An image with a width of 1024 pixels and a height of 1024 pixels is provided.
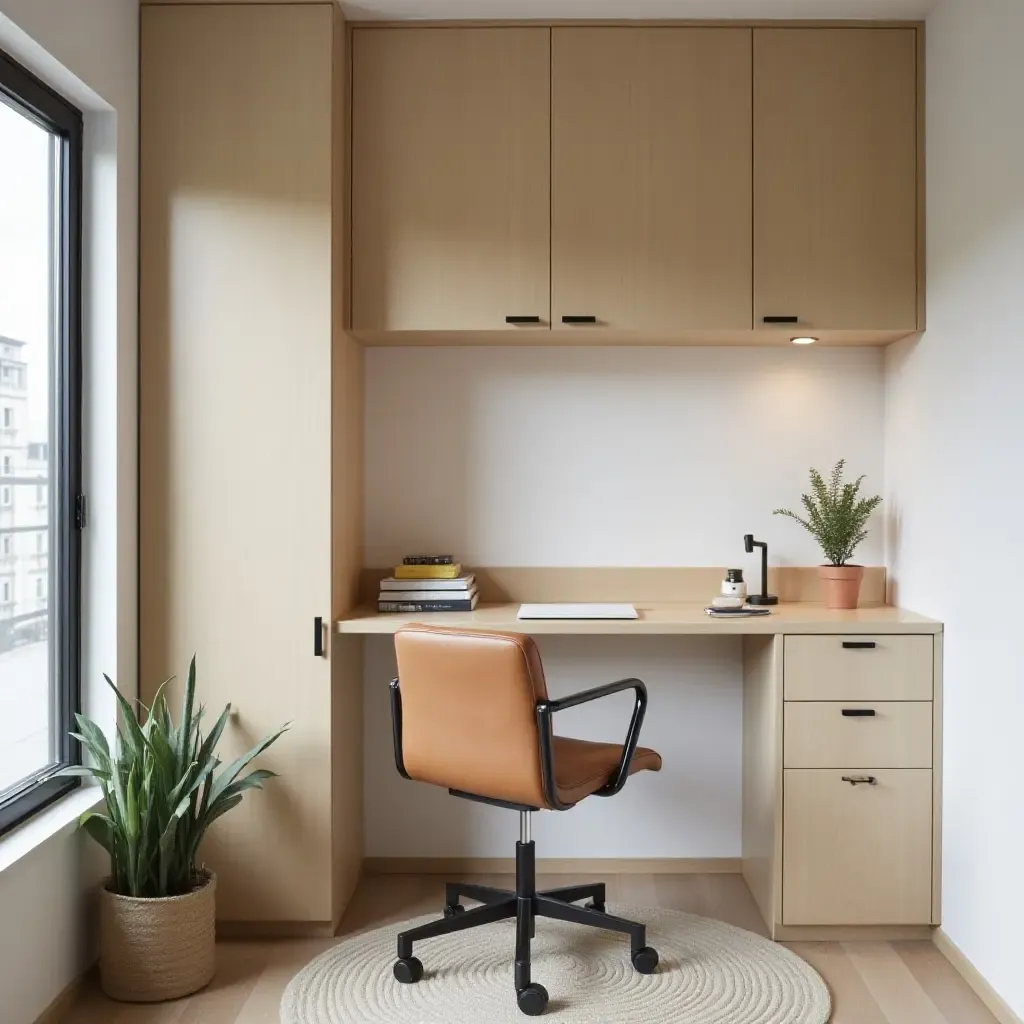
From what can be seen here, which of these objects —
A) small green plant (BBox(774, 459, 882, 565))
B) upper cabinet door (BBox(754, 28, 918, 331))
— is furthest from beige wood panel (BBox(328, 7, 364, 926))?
small green plant (BBox(774, 459, 882, 565))

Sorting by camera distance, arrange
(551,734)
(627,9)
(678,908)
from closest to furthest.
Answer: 1. (551,734)
2. (627,9)
3. (678,908)

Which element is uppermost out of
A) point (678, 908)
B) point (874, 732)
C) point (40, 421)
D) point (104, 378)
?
point (104, 378)

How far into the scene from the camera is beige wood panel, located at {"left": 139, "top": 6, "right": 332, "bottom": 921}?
9.28 feet

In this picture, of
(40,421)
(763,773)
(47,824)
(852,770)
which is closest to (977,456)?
(852,770)

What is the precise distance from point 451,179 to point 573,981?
2.16 m

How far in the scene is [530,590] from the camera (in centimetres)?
338

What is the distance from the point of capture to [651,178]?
302 cm

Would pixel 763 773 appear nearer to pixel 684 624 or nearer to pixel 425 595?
pixel 684 624

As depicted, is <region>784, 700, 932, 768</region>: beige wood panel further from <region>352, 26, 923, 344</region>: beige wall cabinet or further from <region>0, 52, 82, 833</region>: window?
<region>0, 52, 82, 833</region>: window

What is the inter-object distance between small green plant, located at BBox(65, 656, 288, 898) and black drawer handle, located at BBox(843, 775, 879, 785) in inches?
59.7

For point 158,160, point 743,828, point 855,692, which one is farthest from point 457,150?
point 743,828

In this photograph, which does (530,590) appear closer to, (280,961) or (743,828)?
(743,828)

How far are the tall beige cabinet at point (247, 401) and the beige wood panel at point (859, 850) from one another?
1.26 meters

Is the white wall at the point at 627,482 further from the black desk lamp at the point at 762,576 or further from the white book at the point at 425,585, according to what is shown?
the white book at the point at 425,585
